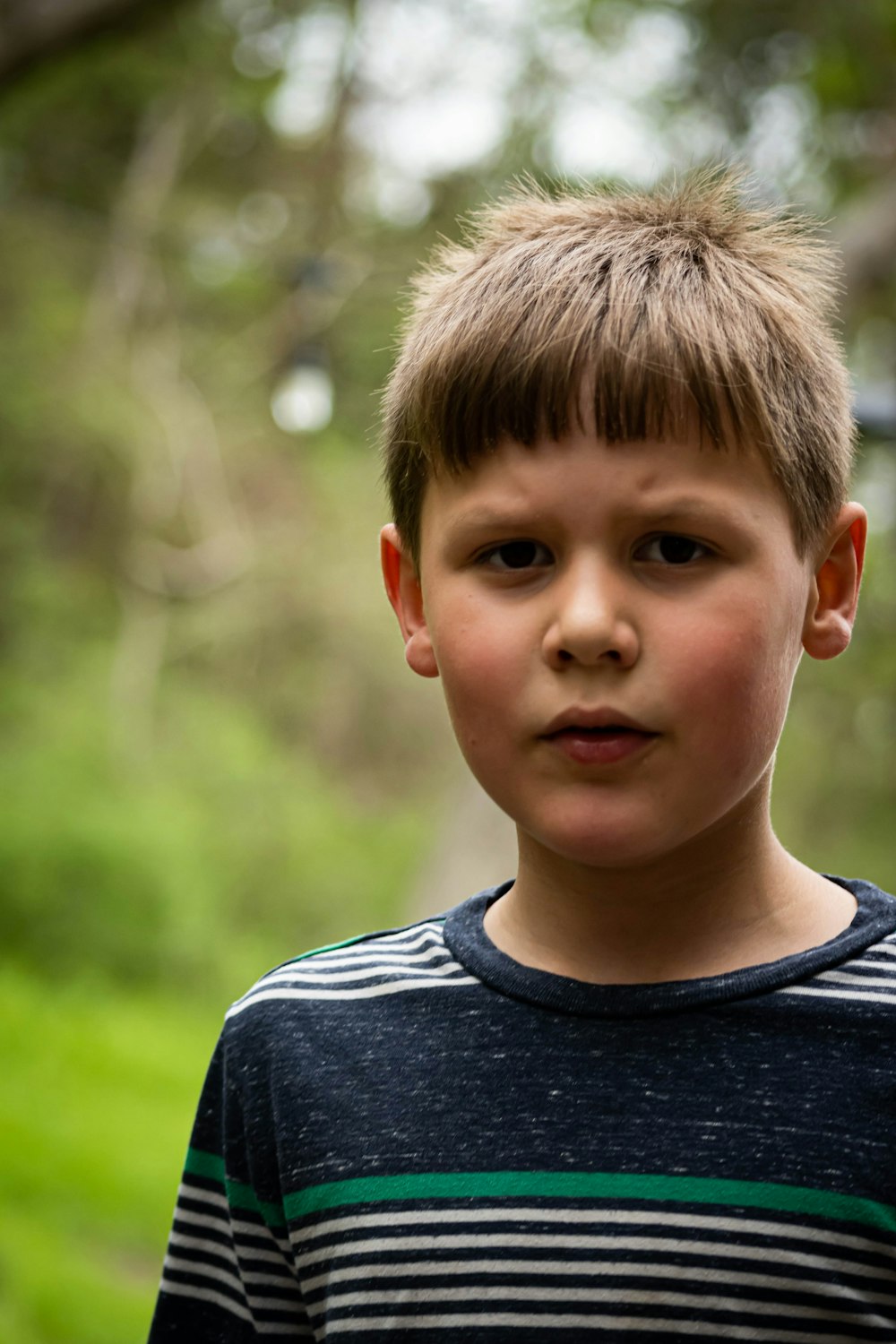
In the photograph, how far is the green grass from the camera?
14.7 ft

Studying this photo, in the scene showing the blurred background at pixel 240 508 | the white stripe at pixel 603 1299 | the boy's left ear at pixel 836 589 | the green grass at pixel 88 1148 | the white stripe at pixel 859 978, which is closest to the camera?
the white stripe at pixel 603 1299

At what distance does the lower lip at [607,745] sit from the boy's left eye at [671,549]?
140 mm

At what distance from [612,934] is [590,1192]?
0.71 ft

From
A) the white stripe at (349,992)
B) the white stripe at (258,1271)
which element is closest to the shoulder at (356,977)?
the white stripe at (349,992)

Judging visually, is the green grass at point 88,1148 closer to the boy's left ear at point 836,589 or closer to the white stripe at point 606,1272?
the white stripe at point 606,1272

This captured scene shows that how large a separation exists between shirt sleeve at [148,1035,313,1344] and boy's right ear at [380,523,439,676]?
41cm

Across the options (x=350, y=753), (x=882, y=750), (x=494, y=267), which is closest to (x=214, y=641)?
(x=350, y=753)

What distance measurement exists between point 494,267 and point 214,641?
11395mm

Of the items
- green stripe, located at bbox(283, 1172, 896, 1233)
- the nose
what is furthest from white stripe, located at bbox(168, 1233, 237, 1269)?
the nose

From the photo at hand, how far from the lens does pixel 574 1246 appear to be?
1158 millimetres

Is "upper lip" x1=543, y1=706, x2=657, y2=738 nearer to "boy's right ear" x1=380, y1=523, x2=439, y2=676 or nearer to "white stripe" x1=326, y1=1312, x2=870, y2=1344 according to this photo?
"boy's right ear" x1=380, y1=523, x2=439, y2=676

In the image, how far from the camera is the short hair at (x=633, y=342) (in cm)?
120

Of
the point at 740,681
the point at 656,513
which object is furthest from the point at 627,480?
the point at 740,681

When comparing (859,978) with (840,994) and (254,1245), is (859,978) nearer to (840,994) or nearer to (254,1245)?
(840,994)
